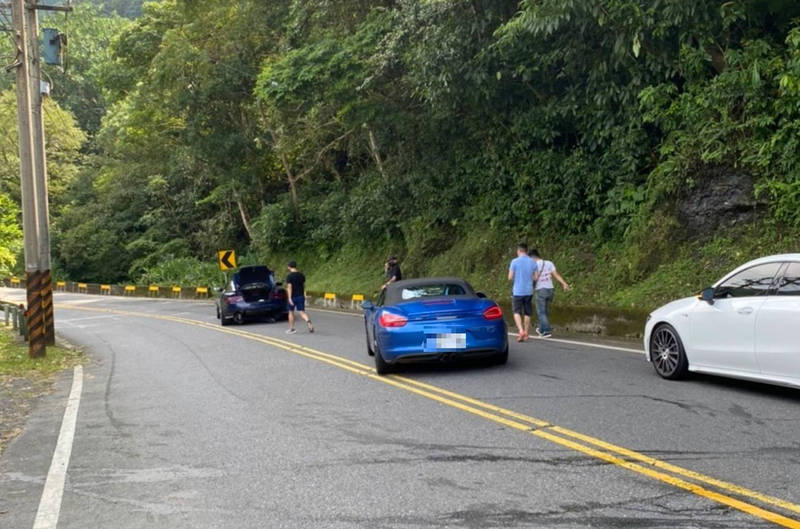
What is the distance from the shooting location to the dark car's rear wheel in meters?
8.72

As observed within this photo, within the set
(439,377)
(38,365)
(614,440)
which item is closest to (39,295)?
(38,365)

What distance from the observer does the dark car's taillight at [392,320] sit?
9959mm

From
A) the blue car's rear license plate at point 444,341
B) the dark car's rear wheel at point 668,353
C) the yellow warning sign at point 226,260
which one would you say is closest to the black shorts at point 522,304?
the blue car's rear license plate at point 444,341

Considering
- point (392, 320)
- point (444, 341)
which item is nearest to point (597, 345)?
point (444, 341)

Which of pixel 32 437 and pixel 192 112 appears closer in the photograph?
pixel 32 437

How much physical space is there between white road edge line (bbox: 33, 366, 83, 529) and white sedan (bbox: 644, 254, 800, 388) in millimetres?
6562

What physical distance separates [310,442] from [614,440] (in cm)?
268

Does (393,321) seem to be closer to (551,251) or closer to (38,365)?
(38,365)

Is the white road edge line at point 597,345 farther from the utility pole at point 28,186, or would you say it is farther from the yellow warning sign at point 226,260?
the yellow warning sign at point 226,260

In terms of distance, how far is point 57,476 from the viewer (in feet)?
20.4

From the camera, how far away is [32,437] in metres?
7.98

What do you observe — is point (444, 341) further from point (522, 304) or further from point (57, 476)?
point (57, 476)

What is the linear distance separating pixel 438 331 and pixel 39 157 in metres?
11.9

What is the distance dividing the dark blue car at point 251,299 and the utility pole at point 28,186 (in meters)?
6.15
